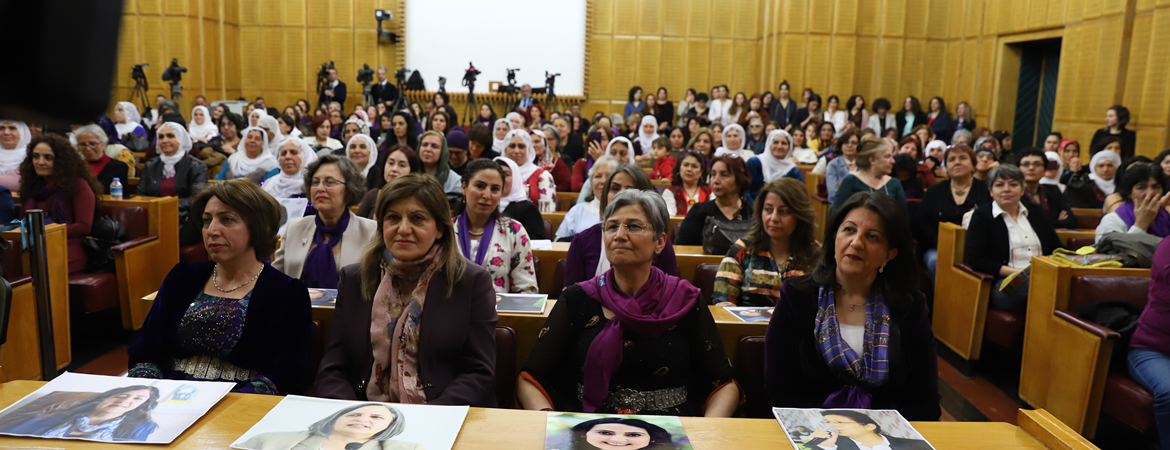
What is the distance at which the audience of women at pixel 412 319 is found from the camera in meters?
1.96

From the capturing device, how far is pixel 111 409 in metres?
1.49

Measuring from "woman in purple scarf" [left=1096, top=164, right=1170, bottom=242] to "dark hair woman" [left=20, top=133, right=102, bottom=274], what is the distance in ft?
18.3

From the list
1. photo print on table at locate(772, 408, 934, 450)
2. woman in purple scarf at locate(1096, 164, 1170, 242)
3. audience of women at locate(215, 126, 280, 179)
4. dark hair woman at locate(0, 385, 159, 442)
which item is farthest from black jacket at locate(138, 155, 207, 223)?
woman in purple scarf at locate(1096, 164, 1170, 242)

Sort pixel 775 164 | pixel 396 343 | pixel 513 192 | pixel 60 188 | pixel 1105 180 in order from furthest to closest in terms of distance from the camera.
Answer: pixel 775 164 < pixel 1105 180 < pixel 513 192 < pixel 60 188 < pixel 396 343

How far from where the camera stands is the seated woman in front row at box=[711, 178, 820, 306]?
9.15 ft

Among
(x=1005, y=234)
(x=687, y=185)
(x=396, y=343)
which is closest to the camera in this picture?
(x=396, y=343)

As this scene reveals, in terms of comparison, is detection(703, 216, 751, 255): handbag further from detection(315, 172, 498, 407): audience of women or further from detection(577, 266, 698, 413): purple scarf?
detection(315, 172, 498, 407): audience of women

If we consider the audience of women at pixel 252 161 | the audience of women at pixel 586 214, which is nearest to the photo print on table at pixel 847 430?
the audience of women at pixel 586 214

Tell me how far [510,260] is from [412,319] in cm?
117

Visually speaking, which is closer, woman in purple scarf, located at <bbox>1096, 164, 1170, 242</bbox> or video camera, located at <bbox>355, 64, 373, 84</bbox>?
woman in purple scarf, located at <bbox>1096, 164, 1170, 242</bbox>

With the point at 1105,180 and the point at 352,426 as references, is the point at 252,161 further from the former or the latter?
the point at 1105,180

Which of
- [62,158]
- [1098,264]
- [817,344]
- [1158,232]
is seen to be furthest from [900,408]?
[62,158]

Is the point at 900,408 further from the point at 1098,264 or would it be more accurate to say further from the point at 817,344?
the point at 1098,264

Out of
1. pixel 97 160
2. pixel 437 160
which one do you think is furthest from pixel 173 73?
pixel 437 160
